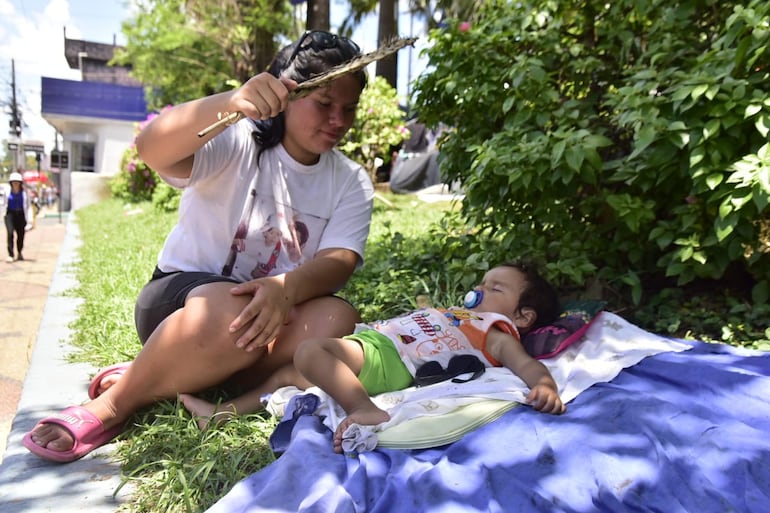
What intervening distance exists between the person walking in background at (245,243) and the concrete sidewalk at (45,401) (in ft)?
0.28

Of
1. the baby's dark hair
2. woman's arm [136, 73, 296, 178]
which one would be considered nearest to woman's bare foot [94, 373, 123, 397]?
woman's arm [136, 73, 296, 178]

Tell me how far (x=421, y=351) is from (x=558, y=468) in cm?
79

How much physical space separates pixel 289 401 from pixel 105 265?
13.2 feet

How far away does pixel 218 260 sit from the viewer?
243cm

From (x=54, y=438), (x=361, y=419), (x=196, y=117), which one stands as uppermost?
(x=196, y=117)

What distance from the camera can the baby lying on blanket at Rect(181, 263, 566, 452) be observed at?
2.01m

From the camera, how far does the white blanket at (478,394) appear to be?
1849 mm

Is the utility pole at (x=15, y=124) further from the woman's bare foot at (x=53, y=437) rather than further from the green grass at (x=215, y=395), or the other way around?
the woman's bare foot at (x=53, y=437)

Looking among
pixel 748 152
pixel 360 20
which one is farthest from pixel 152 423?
pixel 360 20

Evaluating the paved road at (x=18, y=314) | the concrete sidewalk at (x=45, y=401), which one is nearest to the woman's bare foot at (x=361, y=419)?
the concrete sidewalk at (x=45, y=401)

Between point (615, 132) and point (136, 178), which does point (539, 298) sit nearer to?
point (615, 132)

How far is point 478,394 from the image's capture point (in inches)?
80.8

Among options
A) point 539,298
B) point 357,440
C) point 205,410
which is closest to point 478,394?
point 357,440

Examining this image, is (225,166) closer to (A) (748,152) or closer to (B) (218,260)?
(B) (218,260)
